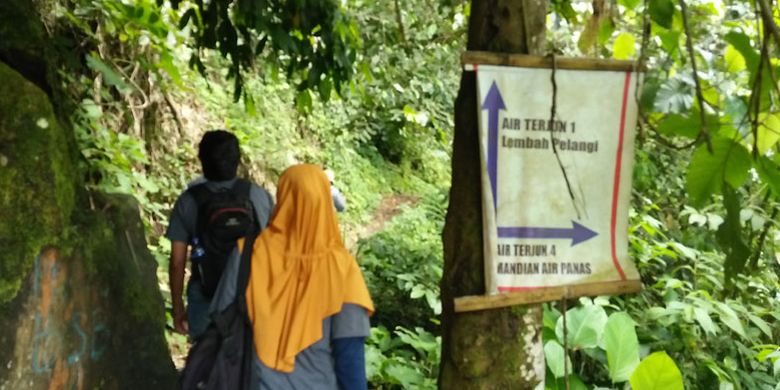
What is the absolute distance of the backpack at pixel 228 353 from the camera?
2559 mm

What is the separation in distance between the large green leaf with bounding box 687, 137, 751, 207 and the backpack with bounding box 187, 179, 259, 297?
2.05 m

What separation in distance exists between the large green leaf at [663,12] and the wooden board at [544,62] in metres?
0.14

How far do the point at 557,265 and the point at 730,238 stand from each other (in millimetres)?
482

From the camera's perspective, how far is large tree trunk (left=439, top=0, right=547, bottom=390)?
211 centimetres

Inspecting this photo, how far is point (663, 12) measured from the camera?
1934 mm

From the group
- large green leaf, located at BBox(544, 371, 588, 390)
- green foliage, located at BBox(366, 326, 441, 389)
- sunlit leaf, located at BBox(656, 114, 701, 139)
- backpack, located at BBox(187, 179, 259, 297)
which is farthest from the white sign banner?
green foliage, located at BBox(366, 326, 441, 389)

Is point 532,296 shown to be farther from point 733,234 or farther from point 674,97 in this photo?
point 674,97

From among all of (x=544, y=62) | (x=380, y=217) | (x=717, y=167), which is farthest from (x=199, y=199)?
(x=380, y=217)

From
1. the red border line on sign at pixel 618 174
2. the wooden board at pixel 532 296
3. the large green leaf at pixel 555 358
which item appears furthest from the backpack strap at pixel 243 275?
the large green leaf at pixel 555 358

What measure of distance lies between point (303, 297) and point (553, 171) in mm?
1024

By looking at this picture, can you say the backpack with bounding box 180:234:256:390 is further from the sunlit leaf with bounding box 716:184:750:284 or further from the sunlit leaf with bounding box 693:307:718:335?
the sunlit leaf with bounding box 693:307:718:335

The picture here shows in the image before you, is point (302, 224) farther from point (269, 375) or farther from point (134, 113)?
point (134, 113)

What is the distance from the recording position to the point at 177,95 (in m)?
8.38

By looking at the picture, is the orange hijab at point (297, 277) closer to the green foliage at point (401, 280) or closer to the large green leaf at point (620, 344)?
the large green leaf at point (620, 344)
